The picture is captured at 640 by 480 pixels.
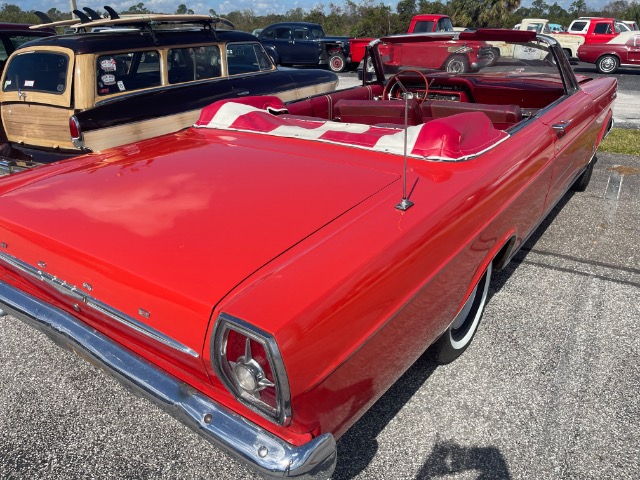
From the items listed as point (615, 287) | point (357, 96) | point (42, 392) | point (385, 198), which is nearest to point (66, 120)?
point (357, 96)

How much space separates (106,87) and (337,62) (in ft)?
36.3

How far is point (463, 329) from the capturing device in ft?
7.84

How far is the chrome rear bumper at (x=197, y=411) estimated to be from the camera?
130 cm

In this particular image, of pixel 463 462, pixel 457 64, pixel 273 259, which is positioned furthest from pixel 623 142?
pixel 273 259

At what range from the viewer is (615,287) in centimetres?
293

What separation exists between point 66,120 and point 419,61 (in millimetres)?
2895

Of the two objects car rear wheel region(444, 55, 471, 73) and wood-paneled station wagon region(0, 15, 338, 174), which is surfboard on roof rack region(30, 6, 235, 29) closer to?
wood-paneled station wagon region(0, 15, 338, 174)

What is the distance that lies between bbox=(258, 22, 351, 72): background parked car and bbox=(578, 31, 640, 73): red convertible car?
6498 millimetres

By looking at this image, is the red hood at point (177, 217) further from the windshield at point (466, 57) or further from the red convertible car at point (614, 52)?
the red convertible car at point (614, 52)

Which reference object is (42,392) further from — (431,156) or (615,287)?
(615,287)

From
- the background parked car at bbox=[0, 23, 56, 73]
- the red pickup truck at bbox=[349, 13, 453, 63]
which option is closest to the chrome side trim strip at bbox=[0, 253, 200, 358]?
the background parked car at bbox=[0, 23, 56, 73]

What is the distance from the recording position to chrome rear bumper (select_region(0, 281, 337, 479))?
1301mm

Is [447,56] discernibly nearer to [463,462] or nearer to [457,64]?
[457,64]

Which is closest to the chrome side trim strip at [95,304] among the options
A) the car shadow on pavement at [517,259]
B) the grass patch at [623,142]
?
the car shadow on pavement at [517,259]
